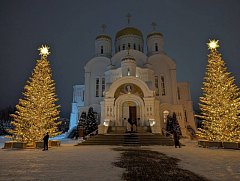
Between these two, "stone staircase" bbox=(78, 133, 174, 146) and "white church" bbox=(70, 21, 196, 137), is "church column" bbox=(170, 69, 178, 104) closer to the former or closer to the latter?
"white church" bbox=(70, 21, 196, 137)

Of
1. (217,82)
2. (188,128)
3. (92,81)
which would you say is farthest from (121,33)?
(217,82)

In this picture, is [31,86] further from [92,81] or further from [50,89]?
[92,81]

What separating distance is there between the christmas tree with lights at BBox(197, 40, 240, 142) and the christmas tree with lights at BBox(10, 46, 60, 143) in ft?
39.0

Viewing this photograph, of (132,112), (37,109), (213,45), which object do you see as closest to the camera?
(37,109)

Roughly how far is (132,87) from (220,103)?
11.1 m

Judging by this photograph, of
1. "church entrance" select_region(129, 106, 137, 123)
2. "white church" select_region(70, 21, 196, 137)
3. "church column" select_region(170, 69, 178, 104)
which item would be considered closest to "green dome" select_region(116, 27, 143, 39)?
"white church" select_region(70, 21, 196, 137)

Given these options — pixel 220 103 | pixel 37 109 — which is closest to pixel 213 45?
pixel 220 103

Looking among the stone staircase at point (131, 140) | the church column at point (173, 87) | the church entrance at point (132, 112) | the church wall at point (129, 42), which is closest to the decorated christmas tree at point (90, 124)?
the church entrance at point (132, 112)

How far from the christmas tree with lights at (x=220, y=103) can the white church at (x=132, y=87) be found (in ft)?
21.4

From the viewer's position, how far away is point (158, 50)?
98.6 ft

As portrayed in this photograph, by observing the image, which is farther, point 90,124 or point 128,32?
point 128,32

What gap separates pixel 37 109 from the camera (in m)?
12.7

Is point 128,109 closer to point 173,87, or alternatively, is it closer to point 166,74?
point 173,87

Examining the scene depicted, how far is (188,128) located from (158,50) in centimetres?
1472
